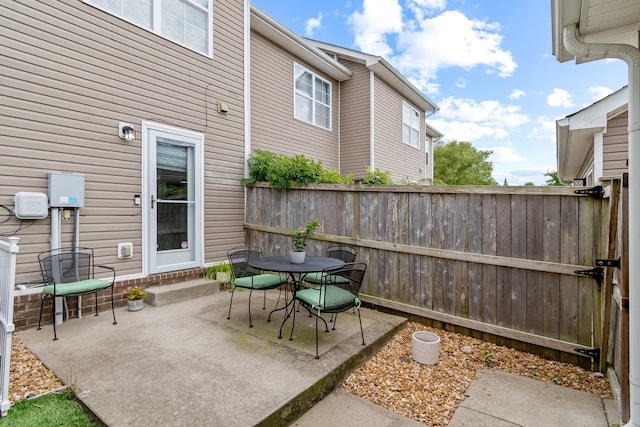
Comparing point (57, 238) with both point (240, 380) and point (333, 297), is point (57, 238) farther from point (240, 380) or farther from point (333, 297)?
point (333, 297)

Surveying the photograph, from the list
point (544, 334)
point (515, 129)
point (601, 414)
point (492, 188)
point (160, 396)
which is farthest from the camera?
point (515, 129)

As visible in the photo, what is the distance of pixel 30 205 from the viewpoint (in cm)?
366

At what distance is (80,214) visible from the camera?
4.12 metres

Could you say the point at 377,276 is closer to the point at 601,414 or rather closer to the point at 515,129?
the point at 601,414

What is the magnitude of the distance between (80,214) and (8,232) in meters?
0.69

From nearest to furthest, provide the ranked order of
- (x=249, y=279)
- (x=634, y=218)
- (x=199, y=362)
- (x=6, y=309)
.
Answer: (x=634, y=218) → (x=6, y=309) → (x=199, y=362) → (x=249, y=279)

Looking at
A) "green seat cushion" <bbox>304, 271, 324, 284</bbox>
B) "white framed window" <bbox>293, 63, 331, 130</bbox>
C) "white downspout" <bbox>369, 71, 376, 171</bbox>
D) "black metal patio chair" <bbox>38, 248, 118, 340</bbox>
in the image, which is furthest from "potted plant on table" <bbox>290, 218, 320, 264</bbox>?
"white downspout" <bbox>369, 71, 376, 171</bbox>

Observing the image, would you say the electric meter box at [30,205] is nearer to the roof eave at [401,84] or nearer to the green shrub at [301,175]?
the green shrub at [301,175]

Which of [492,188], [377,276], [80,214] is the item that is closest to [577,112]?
[492,188]

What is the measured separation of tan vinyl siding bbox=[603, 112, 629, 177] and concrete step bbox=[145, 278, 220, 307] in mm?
6533

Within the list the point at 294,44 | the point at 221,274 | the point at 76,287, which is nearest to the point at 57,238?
the point at 76,287

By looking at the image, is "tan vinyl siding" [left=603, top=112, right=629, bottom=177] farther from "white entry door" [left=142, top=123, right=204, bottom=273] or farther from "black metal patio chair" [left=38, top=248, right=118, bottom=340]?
"black metal patio chair" [left=38, top=248, right=118, bottom=340]

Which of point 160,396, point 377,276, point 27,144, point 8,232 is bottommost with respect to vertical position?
point 160,396

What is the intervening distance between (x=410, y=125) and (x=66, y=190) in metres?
11.0
